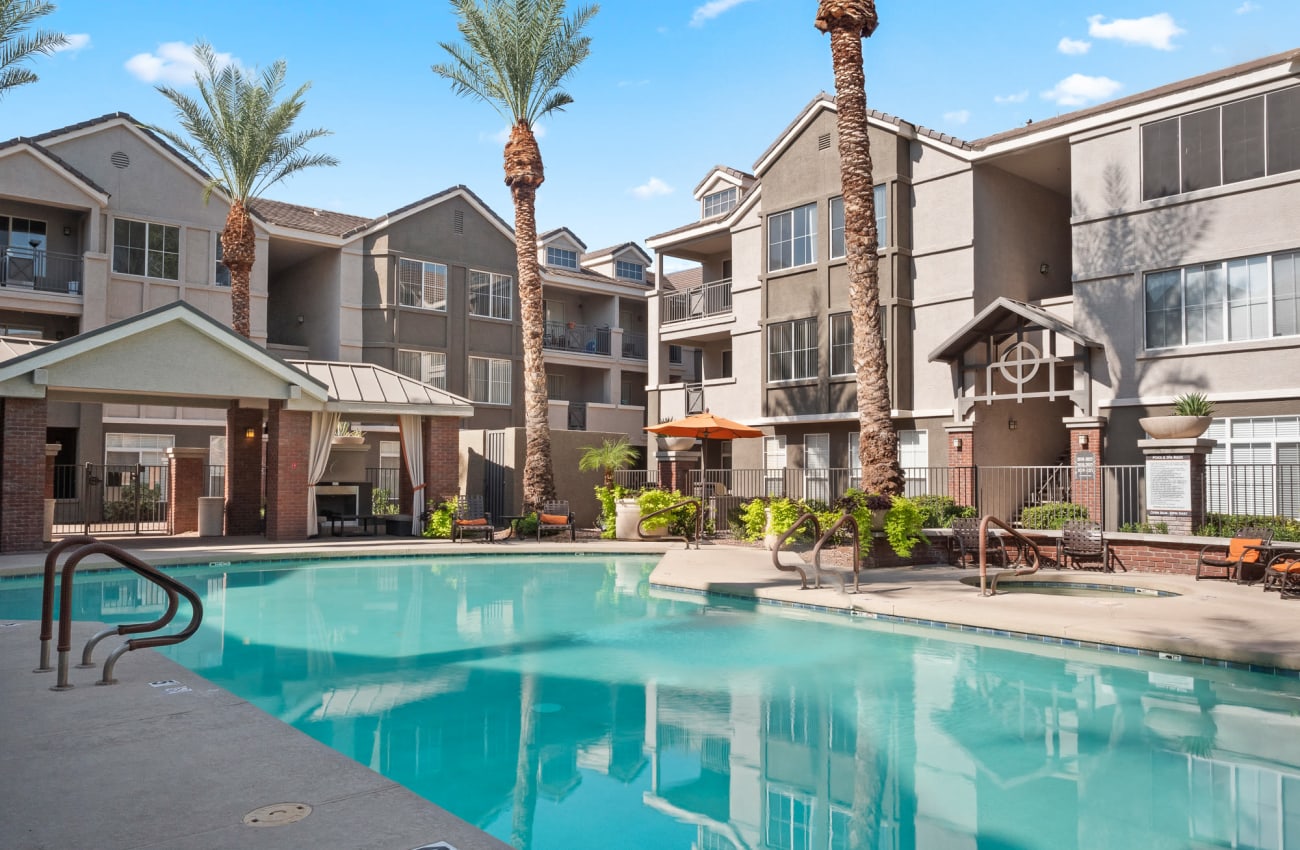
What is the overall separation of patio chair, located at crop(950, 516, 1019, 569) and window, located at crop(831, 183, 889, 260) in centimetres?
1017

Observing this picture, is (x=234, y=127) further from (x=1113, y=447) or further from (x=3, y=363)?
(x=1113, y=447)

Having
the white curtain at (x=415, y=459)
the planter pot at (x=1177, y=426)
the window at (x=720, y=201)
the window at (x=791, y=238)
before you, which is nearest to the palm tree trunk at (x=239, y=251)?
the white curtain at (x=415, y=459)

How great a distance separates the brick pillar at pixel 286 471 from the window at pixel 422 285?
1301cm

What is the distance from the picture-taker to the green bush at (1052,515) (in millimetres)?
18031

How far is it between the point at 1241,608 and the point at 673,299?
23.3 meters

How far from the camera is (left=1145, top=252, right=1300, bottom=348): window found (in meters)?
17.9

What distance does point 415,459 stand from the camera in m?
23.9

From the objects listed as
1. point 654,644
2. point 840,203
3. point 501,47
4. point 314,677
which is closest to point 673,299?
point 840,203

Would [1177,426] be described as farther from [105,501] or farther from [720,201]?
[105,501]

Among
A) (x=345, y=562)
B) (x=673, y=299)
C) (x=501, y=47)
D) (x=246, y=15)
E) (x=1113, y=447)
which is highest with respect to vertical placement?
(x=501, y=47)

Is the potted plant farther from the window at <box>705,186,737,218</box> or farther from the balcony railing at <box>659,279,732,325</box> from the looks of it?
the window at <box>705,186,737,218</box>

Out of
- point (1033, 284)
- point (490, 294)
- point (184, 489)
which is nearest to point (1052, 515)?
point (1033, 284)

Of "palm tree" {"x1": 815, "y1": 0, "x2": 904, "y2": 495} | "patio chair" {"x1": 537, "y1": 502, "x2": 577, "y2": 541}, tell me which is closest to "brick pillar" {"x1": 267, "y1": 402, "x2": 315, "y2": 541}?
"patio chair" {"x1": 537, "y1": 502, "x2": 577, "y2": 541}

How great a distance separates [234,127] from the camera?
25859 mm
